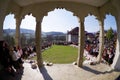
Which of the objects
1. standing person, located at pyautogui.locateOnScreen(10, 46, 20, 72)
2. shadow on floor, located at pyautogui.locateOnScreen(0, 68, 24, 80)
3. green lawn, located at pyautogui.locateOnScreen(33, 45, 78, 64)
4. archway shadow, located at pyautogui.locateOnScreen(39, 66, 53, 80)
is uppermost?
standing person, located at pyautogui.locateOnScreen(10, 46, 20, 72)

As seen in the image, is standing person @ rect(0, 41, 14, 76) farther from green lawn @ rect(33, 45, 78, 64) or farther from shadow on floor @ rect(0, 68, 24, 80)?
green lawn @ rect(33, 45, 78, 64)

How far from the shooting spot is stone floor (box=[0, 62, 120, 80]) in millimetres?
9464

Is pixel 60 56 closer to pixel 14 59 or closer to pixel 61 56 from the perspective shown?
pixel 61 56

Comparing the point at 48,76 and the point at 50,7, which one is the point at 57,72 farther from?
the point at 50,7

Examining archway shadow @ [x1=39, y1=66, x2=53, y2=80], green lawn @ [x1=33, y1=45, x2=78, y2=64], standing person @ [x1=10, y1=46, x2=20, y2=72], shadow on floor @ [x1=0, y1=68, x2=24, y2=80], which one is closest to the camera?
shadow on floor @ [x1=0, y1=68, x2=24, y2=80]

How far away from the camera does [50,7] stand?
1261cm

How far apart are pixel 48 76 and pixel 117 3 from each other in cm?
471

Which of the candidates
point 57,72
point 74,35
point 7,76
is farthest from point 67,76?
point 74,35

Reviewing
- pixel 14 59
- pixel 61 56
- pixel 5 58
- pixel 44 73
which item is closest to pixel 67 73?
pixel 44 73

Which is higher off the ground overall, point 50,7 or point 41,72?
point 50,7

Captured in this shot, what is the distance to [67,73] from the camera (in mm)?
11070

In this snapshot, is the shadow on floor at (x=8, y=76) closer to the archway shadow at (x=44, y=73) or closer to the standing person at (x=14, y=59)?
the standing person at (x=14, y=59)

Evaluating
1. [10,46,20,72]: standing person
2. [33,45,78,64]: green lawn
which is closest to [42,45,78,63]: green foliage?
[33,45,78,64]: green lawn

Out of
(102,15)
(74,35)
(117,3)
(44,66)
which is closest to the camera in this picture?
(117,3)
